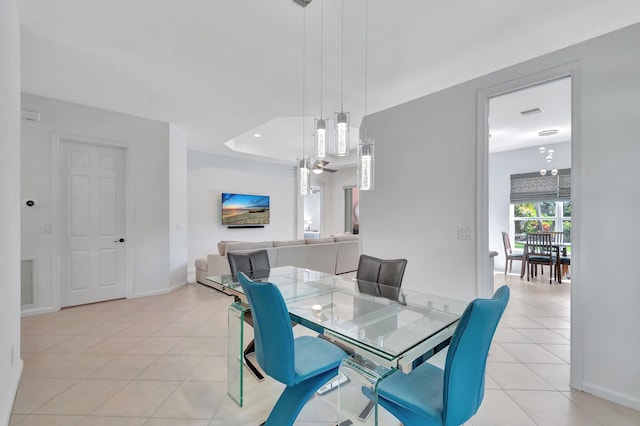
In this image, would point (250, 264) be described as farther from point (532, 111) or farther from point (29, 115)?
point (532, 111)

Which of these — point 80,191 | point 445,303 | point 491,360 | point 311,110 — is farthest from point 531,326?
point 80,191

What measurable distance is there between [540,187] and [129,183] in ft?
24.5

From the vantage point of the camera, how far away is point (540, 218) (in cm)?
612

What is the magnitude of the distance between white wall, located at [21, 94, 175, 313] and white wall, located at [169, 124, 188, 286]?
18 cm

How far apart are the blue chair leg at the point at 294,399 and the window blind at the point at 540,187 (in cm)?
628

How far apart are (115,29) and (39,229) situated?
2695 millimetres

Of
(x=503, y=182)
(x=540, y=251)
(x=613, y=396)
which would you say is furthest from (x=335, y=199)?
(x=613, y=396)

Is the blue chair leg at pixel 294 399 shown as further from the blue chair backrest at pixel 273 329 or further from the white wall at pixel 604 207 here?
the white wall at pixel 604 207

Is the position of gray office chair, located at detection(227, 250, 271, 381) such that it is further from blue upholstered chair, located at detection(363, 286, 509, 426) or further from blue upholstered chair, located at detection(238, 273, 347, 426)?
blue upholstered chair, located at detection(363, 286, 509, 426)

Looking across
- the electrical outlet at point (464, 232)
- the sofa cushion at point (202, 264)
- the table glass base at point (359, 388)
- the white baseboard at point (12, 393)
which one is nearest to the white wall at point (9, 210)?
the white baseboard at point (12, 393)

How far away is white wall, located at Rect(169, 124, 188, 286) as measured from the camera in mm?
4629

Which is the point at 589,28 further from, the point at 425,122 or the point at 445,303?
the point at 445,303

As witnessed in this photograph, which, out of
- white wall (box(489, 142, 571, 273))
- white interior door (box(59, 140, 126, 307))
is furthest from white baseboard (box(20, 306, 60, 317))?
white wall (box(489, 142, 571, 273))

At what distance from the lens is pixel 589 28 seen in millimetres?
2277
